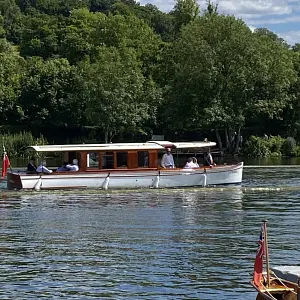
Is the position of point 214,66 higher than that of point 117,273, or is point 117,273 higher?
point 214,66

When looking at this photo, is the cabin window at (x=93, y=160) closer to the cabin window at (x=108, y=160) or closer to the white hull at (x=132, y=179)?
the cabin window at (x=108, y=160)

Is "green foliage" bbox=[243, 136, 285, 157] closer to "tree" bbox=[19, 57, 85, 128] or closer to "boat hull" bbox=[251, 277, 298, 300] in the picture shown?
"tree" bbox=[19, 57, 85, 128]

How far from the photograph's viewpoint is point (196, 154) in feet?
170

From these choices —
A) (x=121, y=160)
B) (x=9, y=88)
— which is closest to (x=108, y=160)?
(x=121, y=160)

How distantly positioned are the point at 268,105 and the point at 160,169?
1651 inches

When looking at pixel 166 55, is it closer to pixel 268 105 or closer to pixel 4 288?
pixel 268 105

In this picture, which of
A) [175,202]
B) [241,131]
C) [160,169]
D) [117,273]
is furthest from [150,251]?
[241,131]

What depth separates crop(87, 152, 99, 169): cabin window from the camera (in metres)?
47.6

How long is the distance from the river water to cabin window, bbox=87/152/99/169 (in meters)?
2.36

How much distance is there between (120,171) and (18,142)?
40869mm

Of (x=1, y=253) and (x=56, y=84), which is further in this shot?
(x=56, y=84)

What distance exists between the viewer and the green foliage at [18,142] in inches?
3334

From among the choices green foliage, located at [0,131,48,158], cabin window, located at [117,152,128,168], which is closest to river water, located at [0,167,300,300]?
cabin window, located at [117,152,128,168]

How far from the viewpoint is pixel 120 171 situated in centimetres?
4753
